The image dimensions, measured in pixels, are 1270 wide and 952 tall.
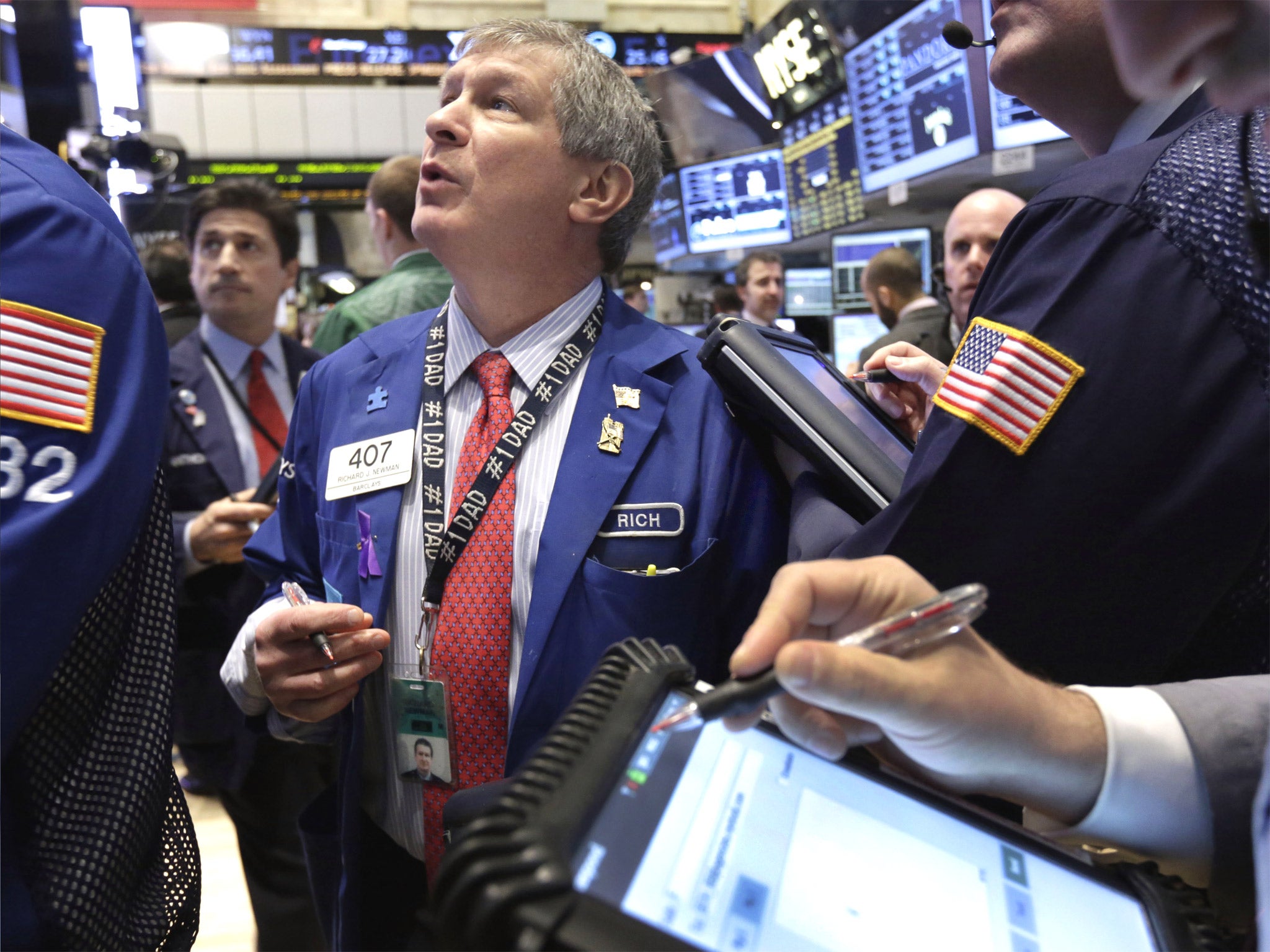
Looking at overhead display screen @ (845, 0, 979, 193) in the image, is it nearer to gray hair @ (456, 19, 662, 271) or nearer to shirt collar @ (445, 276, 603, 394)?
gray hair @ (456, 19, 662, 271)

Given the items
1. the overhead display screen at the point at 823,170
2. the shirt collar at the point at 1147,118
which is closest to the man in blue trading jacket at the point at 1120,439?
the shirt collar at the point at 1147,118

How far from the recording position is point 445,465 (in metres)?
1.46

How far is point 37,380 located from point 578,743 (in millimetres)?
631

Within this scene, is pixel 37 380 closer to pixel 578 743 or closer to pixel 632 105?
pixel 578 743

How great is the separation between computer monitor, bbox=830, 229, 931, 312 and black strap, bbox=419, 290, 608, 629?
4263 millimetres

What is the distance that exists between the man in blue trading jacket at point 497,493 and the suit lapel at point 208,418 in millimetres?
1024

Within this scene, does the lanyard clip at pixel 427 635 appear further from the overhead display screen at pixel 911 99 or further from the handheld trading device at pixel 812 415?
the overhead display screen at pixel 911 99

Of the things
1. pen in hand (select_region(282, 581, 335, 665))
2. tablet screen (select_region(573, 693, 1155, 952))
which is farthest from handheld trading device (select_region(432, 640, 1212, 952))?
pen in hand (select_region(282, 581, 335, 665))

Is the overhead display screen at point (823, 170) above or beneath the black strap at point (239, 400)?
above

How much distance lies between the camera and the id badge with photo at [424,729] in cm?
134

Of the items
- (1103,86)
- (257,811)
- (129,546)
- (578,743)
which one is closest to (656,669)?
(578,743)

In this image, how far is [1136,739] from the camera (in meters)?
0.72

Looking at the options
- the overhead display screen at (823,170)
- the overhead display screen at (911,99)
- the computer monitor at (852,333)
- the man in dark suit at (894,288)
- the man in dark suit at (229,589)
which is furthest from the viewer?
the computer monitor at (852,333)

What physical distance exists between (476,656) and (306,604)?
243 millimetres
